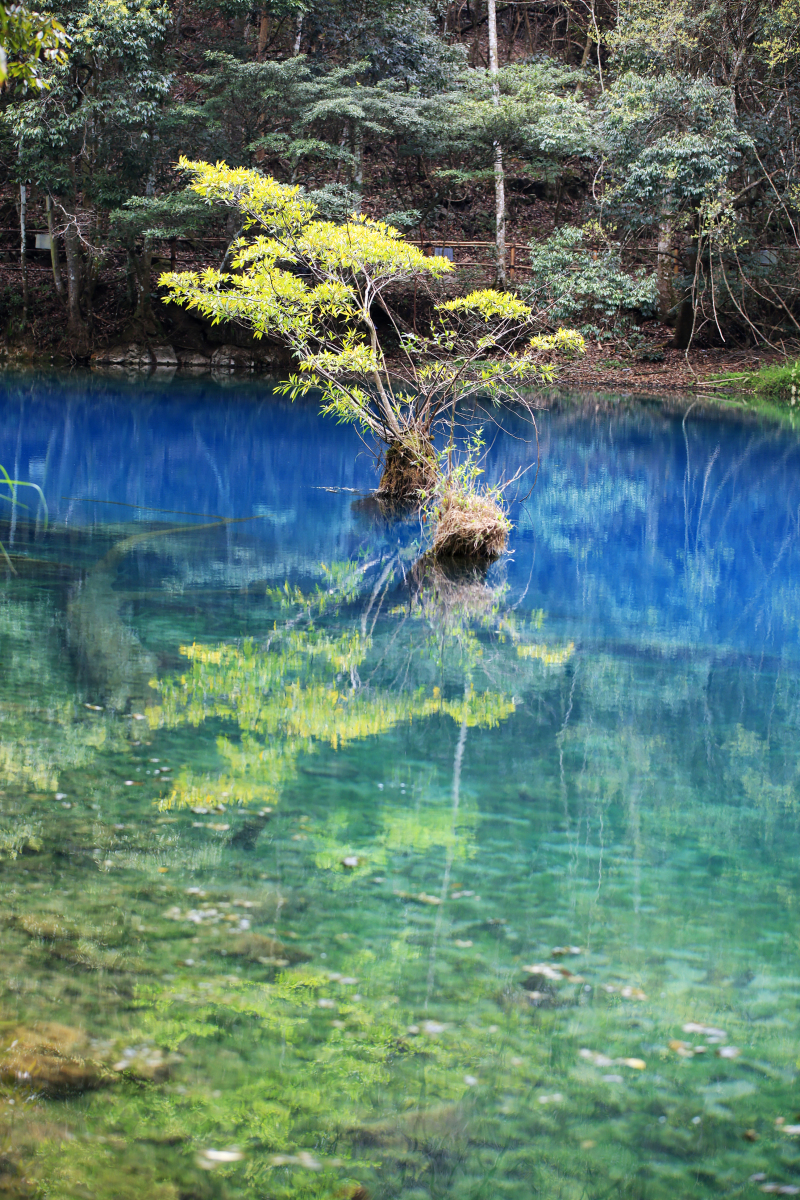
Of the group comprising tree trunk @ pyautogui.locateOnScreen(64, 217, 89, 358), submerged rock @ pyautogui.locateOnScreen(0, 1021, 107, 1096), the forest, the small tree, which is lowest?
submerged rock @ pyautogui.locateOnScreen(0, 1021, 107, 1096)

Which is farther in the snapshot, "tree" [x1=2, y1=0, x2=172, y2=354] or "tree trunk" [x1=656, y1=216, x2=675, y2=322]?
"tree trunk" [x1=656, y1=216, x2=675, y2=322]

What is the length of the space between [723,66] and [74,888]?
925 inches

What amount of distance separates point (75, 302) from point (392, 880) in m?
24.8

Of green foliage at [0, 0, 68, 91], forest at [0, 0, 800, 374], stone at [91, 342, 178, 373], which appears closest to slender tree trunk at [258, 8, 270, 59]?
forest at [0, 0, 800, 374]

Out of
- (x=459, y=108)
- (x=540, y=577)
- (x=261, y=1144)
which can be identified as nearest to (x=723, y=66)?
(x=459, y=108)

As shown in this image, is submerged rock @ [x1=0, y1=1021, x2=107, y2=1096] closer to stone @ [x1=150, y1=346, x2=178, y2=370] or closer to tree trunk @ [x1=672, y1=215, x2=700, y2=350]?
tree trunk @ [x1=672, y1=215, x2=700, y2=350]

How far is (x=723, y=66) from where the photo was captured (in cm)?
2250

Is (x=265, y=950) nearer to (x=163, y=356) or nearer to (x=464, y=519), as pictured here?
(x=464, y=519)

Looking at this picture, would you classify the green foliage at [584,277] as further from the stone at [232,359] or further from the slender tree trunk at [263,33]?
the slender tree trunk at [263,33]

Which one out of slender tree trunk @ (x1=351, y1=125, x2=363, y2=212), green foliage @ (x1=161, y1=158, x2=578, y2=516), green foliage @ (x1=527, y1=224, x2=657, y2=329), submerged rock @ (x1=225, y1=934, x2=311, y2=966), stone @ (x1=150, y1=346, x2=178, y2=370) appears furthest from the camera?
stone @ (x1=150, y1=346, x2=178, y2=370)

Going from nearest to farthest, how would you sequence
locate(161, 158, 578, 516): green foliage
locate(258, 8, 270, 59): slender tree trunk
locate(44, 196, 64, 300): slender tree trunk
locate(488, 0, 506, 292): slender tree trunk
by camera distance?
locate(161, 158, 578, 516): green foliage
locate(258, 8, 270, 59): slender tree trunk
locate(44, 196, 64, 300): slender tree trunk
locate(488, 0, 506, 292): slender tree trunk

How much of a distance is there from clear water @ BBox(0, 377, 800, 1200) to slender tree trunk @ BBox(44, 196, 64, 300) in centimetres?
1855

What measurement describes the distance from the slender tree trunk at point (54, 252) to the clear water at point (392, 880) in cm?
1855

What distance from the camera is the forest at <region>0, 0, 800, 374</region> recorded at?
22109 mm
